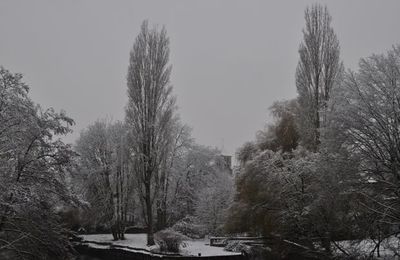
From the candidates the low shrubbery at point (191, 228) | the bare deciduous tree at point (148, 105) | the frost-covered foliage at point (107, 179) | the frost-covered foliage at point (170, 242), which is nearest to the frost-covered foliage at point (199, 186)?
the low shrubbery at point (191, 228)

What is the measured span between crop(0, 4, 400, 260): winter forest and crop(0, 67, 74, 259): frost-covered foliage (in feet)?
0.12

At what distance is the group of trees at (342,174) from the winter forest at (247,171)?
0.17 ft

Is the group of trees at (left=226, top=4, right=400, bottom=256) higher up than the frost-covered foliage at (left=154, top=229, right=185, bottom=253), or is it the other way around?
the group of trees at (left=226, top=4, right=400, bottom=256)

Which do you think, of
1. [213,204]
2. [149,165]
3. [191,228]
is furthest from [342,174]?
[213,204]

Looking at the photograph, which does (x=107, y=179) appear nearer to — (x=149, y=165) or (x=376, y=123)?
(x=149, y=165)

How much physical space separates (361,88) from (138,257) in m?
14.4

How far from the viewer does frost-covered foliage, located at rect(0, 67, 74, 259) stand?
1109cm

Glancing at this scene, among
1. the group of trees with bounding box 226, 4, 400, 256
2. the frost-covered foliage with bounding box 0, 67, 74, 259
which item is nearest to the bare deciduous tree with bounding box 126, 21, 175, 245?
the group of trees with bounding box 226, 4, 400, 256

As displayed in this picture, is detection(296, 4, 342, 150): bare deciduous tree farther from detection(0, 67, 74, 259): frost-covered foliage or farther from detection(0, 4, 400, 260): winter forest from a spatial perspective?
detection(0, 67, 74, 259): frost-covered foliage

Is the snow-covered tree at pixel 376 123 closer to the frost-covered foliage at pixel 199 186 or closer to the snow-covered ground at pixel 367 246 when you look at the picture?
the snow-covered ground at pixel 367 246

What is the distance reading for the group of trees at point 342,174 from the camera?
13.4m

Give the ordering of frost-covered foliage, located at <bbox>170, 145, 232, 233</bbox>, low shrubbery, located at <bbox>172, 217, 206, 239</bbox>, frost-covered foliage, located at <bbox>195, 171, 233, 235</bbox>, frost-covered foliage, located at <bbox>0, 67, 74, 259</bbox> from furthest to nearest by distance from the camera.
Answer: frost-covered foliage, located at <bbox>170, 145, 232, 233</bbox> → frost-covered foliage, located at <bbox>195, 171, 233, 235</bbox> → low shrubbery, located at <bbox>172, 217, 206, 239</bbox> → frost-covered foliage, located at <bbox>0, 67, 74, 259</bbox>

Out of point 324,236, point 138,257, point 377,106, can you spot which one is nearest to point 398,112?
point 377,106

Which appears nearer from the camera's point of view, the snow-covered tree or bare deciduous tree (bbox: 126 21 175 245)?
the snow-covered tree
